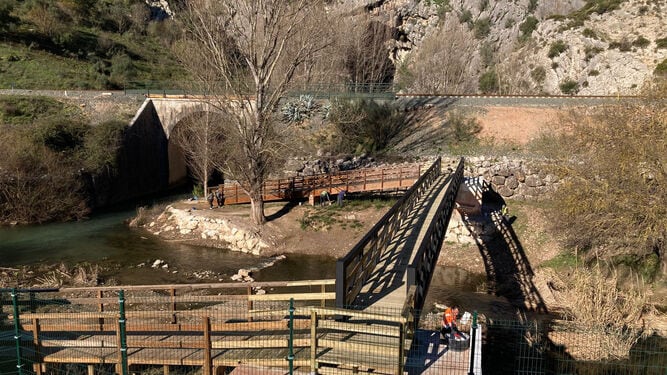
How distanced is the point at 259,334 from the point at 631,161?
15226 millimetres

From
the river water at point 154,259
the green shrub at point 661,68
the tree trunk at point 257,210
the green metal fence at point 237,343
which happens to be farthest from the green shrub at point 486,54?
the green metal fence at point 237,343

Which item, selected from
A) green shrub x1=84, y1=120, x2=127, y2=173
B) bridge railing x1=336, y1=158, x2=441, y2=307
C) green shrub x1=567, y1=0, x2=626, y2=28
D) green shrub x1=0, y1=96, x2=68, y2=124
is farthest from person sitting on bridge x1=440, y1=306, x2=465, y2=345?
green shrub x1=567, y1=0, x2=626, y2=28

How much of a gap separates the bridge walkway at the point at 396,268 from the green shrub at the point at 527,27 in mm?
52663

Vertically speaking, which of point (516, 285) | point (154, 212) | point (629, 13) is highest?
point (629, 13)

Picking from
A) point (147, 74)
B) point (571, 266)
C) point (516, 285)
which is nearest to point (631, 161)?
point (571, 266)

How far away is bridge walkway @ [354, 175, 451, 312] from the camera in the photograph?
30.9 ft

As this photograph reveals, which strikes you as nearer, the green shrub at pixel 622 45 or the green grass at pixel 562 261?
the green grass at pixel 562 261

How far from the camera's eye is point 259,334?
918 cm

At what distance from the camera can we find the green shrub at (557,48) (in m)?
52.9

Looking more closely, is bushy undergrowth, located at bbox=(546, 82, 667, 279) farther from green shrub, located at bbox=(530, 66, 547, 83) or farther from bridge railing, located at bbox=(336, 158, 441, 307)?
green shrub, located at bbox=(530, 66, 547, 83)

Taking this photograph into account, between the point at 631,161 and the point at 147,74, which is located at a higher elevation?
the point at 147,74

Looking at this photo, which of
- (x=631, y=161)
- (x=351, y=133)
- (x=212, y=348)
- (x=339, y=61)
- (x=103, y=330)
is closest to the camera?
(x=212, y=348)

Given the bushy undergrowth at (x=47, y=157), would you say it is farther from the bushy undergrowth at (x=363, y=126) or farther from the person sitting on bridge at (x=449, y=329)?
the person sitting on bridge at (x=449, y=329)

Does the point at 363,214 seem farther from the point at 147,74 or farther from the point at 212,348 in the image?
the point at 147,74
